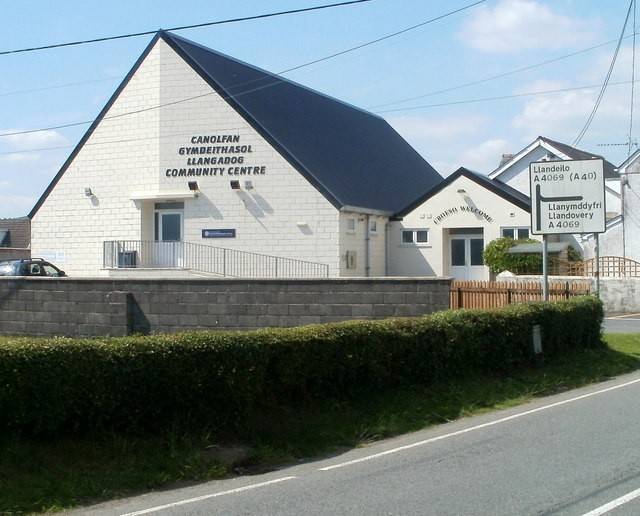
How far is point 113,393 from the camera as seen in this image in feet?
30.3

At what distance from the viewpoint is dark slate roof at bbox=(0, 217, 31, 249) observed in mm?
68688

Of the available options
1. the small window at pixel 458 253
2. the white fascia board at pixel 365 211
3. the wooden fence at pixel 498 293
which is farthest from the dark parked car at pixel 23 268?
the wooden fence at pixel 498 293

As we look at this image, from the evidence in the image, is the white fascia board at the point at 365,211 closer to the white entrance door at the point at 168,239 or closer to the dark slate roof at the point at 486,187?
the dark slate roof at the point at 486,187

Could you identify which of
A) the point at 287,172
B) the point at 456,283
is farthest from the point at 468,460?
the point at 287,172

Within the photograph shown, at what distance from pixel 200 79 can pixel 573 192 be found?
19.9 meters

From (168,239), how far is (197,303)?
16.9 meters

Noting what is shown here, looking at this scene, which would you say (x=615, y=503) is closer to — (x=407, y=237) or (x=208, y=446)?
(x=208, y=446)

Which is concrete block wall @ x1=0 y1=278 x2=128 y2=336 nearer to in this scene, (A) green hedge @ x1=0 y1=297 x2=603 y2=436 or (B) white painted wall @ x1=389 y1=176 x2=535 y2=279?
(A) green hedge @ x1=0 y1=297 x2=603 y2=436

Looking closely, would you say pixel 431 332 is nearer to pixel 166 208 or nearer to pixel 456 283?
pixel 456 283

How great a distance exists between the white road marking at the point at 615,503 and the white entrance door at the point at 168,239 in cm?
2881

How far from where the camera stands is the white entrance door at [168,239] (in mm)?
35281

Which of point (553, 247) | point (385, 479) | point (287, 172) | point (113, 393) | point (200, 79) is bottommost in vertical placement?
point (385, 479)

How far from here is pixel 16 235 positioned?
69.6 meters

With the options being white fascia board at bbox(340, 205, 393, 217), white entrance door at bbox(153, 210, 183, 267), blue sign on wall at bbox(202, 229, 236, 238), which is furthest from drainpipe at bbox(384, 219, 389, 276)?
white entrance door at bbox(153, 210, 183, 267)
